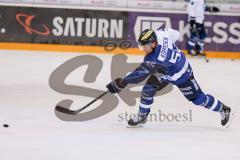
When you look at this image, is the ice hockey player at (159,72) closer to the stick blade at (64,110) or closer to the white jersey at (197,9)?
the stick blade at (64,110)

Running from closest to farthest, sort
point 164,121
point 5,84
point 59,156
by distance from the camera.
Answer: point 59,156
point 164,121
point 5,84

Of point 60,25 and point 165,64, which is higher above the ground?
point 165,64

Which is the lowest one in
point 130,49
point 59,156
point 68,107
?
point 130,49

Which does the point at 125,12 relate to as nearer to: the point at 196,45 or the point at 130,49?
the point at 130,49

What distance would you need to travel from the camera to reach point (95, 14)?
1505 cm

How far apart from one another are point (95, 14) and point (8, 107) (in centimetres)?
709

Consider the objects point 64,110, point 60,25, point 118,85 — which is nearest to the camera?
point 118,85

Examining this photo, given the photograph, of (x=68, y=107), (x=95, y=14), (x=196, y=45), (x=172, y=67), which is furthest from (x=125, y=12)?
(x=172, y=67)

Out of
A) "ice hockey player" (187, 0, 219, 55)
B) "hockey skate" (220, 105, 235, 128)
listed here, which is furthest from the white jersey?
"hockey skate" (220, 105, 235, 128)

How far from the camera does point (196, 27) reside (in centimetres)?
1494

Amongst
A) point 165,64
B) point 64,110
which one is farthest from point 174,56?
point 64,110

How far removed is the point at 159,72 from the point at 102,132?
85 centimetres

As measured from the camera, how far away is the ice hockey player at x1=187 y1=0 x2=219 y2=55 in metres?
14.9

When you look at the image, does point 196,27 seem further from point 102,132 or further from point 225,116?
point 102,132
